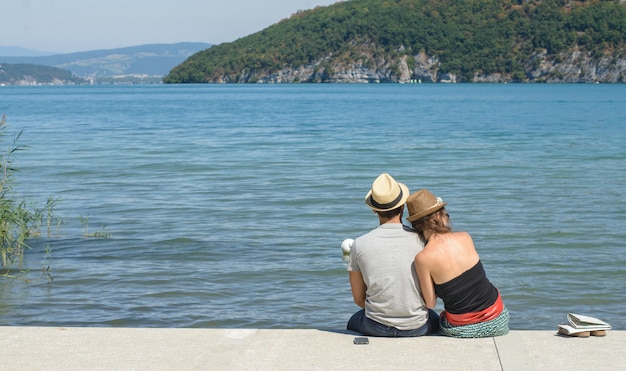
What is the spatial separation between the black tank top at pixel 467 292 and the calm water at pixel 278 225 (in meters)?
2.50

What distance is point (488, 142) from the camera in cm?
3266

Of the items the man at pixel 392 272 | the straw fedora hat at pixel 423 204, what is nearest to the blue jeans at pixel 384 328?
the man at pixel 392 272

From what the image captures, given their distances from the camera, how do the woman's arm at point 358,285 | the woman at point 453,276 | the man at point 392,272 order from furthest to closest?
the woman's arm at point 358,285
the man at point 392,272
the woman at point 453,276

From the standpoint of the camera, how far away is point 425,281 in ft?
19.2

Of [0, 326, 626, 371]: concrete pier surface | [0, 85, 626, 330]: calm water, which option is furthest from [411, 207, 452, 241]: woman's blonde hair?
[0, 85, 626, 330]: calm water

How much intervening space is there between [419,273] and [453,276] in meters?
0.22

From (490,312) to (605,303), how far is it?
3722mm

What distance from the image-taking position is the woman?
5.80m

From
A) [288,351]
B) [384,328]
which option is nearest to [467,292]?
[384,328]

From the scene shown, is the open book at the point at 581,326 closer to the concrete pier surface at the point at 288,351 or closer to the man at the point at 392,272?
the concrete pier surface at the point at 288,351

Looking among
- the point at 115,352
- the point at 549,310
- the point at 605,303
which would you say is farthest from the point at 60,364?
the point at 605,303

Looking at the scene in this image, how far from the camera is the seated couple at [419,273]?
19.1ft

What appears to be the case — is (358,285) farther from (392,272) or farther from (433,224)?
(433,224)

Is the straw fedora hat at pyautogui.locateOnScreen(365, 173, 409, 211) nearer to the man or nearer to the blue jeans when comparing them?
the man
